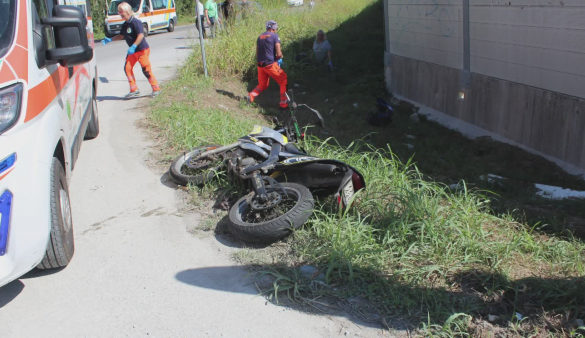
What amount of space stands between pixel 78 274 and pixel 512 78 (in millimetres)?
6988

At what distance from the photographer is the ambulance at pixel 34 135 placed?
320cm

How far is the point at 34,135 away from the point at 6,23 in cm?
92

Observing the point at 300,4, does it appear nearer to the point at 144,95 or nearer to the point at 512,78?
the point at 144,95

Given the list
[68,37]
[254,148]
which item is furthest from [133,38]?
[68,37]

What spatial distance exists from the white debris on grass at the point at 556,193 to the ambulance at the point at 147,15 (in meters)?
21.3

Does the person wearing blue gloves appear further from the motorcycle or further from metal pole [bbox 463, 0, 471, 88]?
metal pole [bbox 463, 0, 471, 88]

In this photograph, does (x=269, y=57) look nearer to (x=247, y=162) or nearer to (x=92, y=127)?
(x=92, y=127)

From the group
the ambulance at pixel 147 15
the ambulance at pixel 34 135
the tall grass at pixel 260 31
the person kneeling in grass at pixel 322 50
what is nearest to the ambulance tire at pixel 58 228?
the ambulance at pixel 34 135

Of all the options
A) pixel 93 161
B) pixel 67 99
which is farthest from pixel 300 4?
pixel 67 99

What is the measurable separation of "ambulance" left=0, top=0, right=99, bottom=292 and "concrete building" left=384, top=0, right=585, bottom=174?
20.1 ft

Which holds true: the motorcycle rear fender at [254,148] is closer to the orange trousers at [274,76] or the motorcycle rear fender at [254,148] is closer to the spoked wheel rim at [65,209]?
the spoked wheel rim at [65,209]

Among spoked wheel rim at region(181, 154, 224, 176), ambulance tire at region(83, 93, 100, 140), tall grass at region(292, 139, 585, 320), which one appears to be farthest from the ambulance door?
tall grass at region(292, 139, 585, 320)

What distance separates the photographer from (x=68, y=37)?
403 cm

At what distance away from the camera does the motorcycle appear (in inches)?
166
